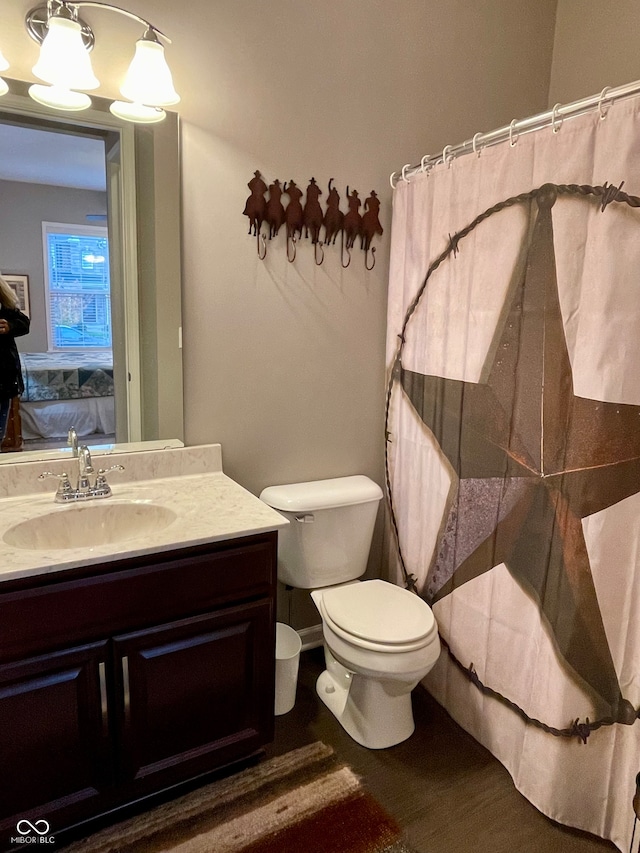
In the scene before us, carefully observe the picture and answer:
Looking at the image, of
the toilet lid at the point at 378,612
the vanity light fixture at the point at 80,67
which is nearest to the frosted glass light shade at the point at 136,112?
the vanity light fixture at the point at 80,67

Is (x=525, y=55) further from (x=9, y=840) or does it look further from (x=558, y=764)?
(x=9, y=840)

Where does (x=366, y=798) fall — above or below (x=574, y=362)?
below

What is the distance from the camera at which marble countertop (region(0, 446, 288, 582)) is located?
134cm

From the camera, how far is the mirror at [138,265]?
173 centimetres

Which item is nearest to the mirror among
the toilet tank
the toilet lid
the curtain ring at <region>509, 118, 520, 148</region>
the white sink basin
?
the white sink basin

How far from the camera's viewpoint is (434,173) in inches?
78.5

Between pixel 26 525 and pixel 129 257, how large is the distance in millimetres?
867

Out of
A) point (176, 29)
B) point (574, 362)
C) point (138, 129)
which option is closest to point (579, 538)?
point (574, 362)

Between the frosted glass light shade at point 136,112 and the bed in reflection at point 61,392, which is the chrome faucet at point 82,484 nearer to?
the bed in reflection at point 61,392

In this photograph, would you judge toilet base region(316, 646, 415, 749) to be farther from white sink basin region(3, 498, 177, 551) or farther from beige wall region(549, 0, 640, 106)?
beige wall region(549, 0, 640, 106)

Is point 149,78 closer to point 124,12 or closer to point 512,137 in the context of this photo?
point 124,12

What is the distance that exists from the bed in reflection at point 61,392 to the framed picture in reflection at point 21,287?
0.14m

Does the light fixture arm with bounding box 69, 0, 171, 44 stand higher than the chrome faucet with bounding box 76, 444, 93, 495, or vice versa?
the light fixture arm with bounding box 69, 0, 171, 44

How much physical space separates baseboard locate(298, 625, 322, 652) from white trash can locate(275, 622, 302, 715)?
0.89 feet
